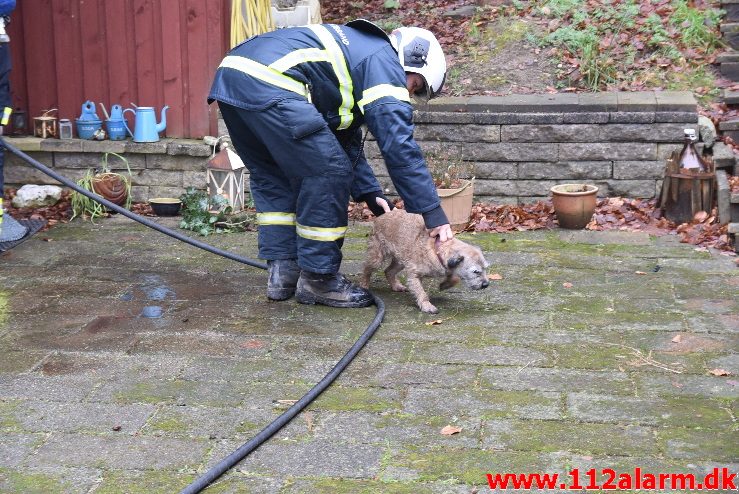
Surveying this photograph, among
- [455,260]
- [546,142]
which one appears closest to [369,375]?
Result: [455,260]

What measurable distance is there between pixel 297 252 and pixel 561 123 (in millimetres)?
2977

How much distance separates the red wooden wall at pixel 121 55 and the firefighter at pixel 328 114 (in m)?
2.68

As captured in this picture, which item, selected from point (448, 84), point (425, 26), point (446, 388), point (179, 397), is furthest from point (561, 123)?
point (179, 397)

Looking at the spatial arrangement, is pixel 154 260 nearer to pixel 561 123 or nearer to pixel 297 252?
pixel 297 252

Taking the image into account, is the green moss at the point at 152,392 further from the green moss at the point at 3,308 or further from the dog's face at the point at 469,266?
the dog's face at the point at 469,266

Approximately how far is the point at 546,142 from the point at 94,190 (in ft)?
12.2

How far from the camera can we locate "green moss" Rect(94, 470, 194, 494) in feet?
11.4

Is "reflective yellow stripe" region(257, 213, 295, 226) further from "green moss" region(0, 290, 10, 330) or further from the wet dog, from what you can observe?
"green moss" region(0, 290, 10, 330)

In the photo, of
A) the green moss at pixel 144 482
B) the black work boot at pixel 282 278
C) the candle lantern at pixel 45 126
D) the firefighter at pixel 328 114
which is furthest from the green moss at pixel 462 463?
the candle lantern at pixel 45 126

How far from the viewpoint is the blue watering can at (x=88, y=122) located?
817cm

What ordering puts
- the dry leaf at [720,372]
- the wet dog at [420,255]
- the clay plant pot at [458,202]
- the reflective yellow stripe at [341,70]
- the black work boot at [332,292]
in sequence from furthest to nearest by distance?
the clay plant pot at [458,202], the black work boot at [332,292], the wet dog at [420,255], the reflective yellow stripe at [341,70], the dry leaf at [720,372]

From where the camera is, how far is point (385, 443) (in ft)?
12.6

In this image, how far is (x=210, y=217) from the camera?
7457 mm

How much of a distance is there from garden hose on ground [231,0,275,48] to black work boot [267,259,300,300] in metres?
2.79
